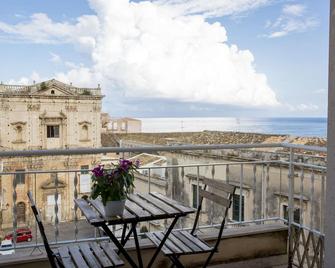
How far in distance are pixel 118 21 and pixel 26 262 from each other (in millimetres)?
18863

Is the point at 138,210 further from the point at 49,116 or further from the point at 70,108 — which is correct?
the point at 49,116

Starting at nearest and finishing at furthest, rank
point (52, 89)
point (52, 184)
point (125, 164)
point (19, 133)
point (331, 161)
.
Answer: point (331, 161)
point (125, 164)
point (52, 184)
point (52, 89)
point (19, 133)

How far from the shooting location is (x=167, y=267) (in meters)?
3.44

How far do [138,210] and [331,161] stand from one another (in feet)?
4.26

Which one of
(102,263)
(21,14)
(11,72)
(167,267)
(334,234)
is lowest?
(167,267)

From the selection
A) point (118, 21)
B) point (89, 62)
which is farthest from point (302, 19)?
point (89, 62)

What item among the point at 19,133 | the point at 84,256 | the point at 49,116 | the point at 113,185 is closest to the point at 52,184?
the point at 84,256

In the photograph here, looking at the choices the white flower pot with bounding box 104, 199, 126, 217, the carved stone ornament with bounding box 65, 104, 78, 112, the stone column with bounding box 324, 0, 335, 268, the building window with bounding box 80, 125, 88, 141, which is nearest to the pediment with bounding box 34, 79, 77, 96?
the carved stone ornament with bounding box 65, 104, 78, 112

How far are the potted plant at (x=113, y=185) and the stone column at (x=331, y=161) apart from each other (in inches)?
50.0

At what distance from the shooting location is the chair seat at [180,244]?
2674 mm

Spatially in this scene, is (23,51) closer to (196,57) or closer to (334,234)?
(196,57)

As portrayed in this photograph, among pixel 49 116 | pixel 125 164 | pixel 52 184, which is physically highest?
pixel 49 116

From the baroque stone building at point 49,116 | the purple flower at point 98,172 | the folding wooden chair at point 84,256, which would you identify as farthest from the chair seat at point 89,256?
the baroque stone building at point 49,116

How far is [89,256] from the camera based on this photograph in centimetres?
251
